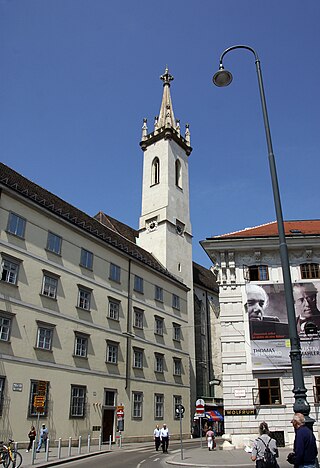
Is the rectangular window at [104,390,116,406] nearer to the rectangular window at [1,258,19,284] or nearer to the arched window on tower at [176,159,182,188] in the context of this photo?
the rectangular window at [1,258,19,284]

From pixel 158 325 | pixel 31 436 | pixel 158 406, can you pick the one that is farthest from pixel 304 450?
A: pixel 158 325

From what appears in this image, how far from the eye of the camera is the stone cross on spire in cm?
5995

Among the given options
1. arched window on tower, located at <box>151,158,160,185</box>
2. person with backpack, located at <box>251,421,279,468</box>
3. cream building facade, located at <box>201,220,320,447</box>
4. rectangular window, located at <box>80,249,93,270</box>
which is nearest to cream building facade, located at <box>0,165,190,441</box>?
rectangular window, located at <box>80,249,93,270</box>

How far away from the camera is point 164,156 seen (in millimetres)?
56500

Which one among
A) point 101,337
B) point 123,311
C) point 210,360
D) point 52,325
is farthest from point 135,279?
point 210,360

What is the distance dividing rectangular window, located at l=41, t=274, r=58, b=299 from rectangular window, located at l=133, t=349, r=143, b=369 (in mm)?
9916

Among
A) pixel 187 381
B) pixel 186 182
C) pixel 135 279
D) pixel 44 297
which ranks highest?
pixel 186 182

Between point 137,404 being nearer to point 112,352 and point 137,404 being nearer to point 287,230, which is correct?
point 112,352

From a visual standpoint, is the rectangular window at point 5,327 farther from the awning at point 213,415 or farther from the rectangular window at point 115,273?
the awning at point 213,415

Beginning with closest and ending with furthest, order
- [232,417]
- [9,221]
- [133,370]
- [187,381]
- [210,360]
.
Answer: [232,417], [9,221], [133,370], [187,381], [210,360]

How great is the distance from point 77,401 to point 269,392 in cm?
1292

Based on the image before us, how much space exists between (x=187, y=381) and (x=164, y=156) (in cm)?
2740

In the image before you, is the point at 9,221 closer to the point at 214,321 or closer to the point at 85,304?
the point at 85,304

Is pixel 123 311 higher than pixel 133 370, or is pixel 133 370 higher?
pixel 123 311
